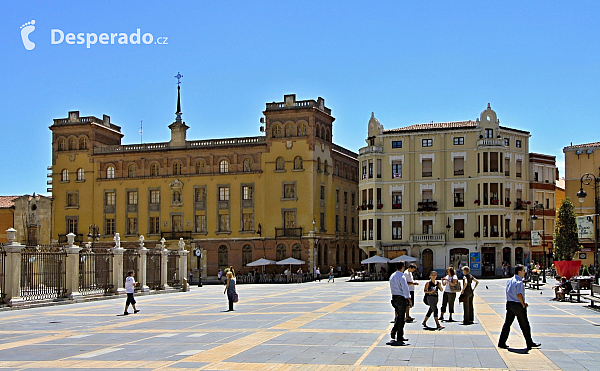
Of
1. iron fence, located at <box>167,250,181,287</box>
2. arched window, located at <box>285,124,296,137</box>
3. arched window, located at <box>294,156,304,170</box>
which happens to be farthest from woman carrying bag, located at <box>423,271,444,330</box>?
arched window, located at <box>285,124,296,137</box>

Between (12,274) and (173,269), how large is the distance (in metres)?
18.9

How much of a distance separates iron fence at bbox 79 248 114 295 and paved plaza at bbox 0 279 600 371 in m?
9.97

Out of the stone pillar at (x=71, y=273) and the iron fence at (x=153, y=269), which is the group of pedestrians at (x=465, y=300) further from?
the iron fence at (x=153, y=269)

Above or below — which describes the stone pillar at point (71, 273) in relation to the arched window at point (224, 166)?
below

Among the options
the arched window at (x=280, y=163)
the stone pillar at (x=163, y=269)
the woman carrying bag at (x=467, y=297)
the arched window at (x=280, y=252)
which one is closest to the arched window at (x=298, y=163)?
the arched window at (x=280, y=163)

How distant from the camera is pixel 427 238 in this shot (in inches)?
2527

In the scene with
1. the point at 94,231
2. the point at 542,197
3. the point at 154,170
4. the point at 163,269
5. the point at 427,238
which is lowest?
the point at 163,269

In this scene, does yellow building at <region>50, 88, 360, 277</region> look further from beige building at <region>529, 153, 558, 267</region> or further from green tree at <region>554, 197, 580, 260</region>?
green tree at <region>554, 197, 580, 260</region>

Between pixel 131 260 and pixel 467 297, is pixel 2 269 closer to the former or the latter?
pixel 131 260

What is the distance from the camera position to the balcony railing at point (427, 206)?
6444cm

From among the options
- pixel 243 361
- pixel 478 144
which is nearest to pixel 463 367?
pixel 243 361

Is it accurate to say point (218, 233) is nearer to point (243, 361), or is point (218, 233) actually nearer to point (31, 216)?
point (31, 216)

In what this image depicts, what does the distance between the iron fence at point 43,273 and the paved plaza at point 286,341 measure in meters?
5.74

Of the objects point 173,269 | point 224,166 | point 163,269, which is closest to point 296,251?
point 224,166
